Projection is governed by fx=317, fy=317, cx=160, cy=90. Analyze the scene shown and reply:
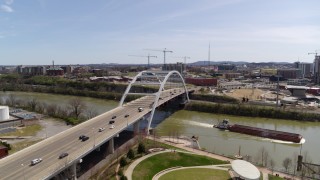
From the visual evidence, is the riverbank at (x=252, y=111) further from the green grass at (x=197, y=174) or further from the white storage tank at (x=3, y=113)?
the white storage tank at (x=3, y=113)

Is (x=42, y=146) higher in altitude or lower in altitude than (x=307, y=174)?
higher

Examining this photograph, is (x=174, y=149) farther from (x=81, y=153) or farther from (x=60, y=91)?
(x=60, y=91)

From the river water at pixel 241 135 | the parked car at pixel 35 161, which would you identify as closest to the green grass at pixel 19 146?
the parked car at pixel 35 161

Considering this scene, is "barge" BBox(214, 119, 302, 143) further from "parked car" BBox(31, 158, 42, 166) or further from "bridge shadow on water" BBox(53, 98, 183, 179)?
"parked car" BBox(31, 158, 42, 166)

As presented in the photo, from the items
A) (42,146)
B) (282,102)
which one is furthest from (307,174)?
(282,102)

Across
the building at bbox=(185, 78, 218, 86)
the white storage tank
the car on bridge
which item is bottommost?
the white storage tank

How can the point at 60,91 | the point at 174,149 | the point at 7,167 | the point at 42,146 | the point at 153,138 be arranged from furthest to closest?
the point at 60,91 → the point at 153,138 → the point at 174,149 → the point at 42,146 → the point at 7,167

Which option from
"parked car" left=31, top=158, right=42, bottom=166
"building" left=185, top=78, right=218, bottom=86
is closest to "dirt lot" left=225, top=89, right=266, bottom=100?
"building" left=185, top=78, right=218, bottom=86
